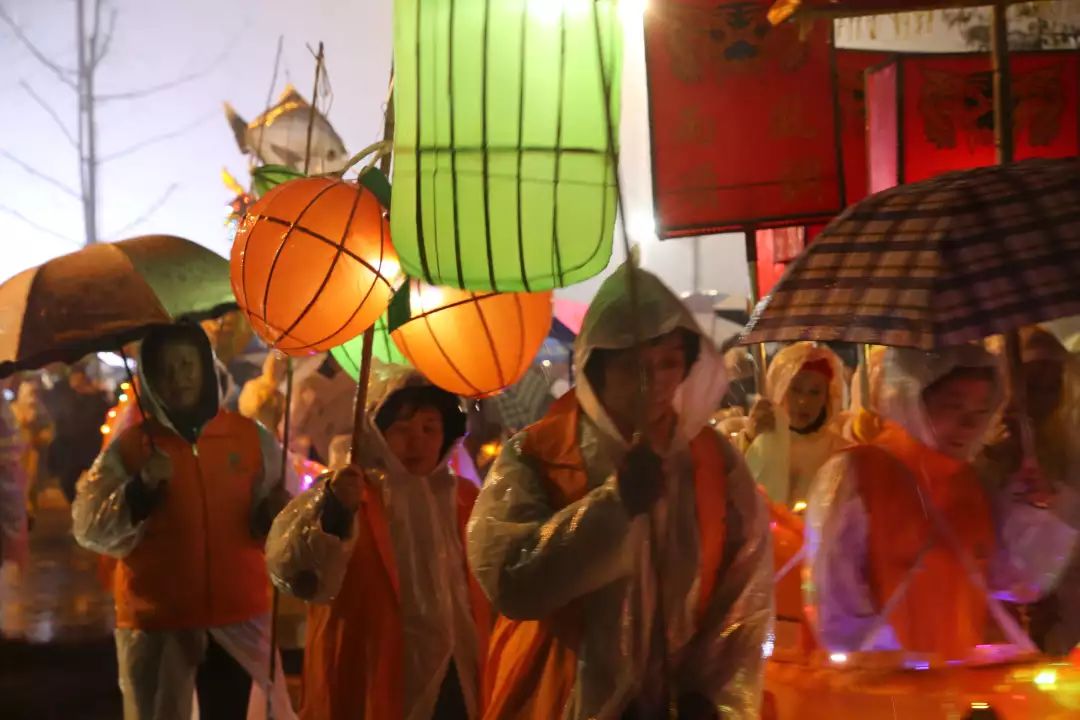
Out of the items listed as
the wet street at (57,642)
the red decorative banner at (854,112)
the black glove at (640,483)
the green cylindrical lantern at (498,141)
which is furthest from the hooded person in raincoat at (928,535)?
the wet street at (57,642)

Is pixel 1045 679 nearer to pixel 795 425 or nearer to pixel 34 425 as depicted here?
pixel 795 425

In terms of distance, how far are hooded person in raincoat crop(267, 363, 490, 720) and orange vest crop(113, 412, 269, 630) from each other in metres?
0.98

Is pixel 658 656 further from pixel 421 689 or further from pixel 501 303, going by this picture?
pixel 501 303

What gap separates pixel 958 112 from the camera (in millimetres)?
4773

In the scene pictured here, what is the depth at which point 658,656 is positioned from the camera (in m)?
2.49

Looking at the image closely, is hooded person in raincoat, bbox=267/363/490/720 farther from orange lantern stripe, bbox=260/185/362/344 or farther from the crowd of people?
orange lantern stripe, bbox=260/185/362/344

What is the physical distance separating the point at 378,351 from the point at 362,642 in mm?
1228

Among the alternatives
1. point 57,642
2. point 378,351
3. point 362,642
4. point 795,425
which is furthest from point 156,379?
point 57,642

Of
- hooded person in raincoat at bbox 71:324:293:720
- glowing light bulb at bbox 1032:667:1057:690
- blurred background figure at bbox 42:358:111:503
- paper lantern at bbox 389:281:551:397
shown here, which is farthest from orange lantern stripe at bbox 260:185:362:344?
blurred background figure at bbox 42:358:111:503

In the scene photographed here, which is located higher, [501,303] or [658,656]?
[501,303]

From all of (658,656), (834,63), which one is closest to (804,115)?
(834,63)

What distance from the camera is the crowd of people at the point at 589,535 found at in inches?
98.0

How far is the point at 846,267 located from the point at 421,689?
1692mm

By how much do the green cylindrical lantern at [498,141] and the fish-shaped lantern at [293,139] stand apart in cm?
520
